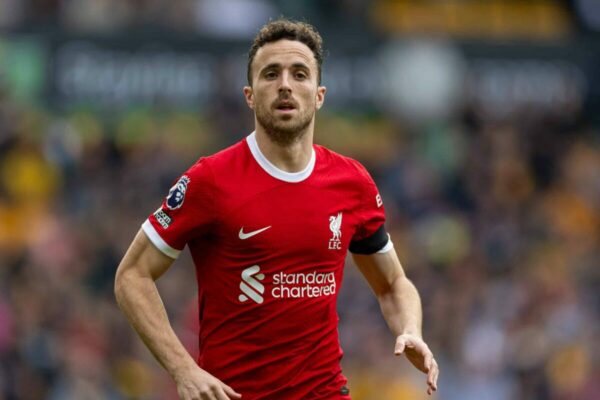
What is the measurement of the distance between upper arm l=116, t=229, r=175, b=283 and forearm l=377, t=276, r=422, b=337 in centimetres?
118

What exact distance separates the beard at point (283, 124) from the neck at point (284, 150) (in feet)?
0.05

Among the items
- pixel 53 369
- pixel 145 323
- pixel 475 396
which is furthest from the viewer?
pixel 475 396

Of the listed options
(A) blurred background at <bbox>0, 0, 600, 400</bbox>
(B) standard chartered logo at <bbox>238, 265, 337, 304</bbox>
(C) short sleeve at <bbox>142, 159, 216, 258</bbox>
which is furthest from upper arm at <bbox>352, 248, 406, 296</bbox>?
(A) blurred background at <bbox>0, 0, 600, 400</bbox>

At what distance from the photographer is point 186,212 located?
20.5 feet

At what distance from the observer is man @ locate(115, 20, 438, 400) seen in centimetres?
627

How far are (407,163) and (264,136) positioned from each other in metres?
11.0

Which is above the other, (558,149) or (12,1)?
(12,1)

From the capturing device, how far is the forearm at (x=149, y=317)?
611 centimetres

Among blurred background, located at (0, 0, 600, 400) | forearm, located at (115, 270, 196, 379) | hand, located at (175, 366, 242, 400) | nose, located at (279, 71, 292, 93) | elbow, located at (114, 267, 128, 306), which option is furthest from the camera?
blurred background, located at (0, 0, 600, 400)

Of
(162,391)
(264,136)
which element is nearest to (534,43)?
(162,391)

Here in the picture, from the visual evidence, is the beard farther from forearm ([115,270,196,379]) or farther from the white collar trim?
forearm ([115,270,196,379])

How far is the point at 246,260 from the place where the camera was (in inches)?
251

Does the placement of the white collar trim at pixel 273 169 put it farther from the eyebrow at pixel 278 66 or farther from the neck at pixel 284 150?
the eyebrow at pixel 278 66

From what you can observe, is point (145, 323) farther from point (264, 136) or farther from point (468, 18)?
point (468, 18)
